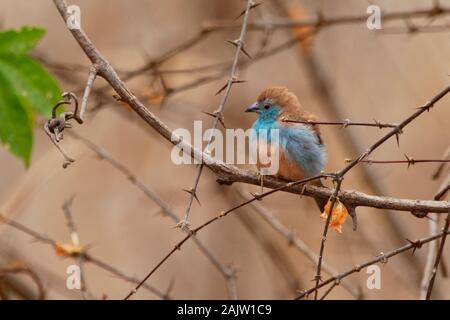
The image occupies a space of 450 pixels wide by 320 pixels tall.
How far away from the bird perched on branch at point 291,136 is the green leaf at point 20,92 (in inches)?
52.9

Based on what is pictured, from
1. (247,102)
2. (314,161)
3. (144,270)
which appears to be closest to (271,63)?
(247,102)

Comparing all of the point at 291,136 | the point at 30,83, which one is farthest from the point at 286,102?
the point at 30,83

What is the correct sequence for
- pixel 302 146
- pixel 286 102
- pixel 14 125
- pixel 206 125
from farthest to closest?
pixel 206 125
pixel 286 102
pixel 302 146
pixel 14 125

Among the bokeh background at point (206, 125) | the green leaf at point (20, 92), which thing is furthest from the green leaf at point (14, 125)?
the bokeh background at point (206, 125)

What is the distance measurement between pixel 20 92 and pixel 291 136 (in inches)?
67.2

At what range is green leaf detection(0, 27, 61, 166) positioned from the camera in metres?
2.93

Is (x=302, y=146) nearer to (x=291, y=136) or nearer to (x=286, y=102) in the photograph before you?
(x=291, y=136)

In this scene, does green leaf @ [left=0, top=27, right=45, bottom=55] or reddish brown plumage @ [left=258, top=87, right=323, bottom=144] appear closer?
Result: green leaf @ [left=0, top=27, right=45, bottom=55]

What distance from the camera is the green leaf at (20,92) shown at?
2934mm

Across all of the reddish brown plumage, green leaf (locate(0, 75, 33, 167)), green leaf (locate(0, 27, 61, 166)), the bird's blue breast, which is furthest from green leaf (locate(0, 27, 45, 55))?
the reddish brown plumage

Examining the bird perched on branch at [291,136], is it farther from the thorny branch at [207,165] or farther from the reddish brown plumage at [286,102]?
the thorny branch at [207,165]

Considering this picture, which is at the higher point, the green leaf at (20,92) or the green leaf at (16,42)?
the green leaf at (16,42)

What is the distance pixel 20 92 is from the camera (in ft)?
9.71

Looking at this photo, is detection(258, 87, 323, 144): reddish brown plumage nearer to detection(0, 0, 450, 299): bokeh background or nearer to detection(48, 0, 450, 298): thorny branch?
detection(48, 0, 450, 298): thorny branch
